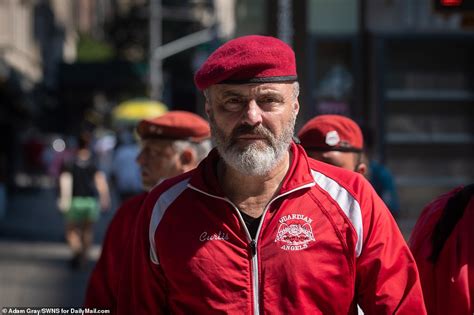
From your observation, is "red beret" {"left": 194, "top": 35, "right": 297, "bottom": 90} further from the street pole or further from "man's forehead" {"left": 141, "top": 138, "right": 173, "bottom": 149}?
the street pole

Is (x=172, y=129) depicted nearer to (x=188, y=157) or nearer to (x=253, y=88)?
(x=188, y=157)

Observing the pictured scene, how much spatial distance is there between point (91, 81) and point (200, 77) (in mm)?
42949

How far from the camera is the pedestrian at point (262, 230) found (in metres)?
3.12

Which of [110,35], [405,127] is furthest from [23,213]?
[110,35]

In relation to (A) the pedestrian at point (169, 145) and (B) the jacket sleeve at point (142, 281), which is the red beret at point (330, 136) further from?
(B) the jacket sleeve at point (142, 281)

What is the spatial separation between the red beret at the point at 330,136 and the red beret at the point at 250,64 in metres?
1.37

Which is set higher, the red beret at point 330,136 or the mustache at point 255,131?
the mustache at point 255,131

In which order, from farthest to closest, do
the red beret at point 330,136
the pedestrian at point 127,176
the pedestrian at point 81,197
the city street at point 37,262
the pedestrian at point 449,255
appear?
the pedestrian at point 127,176
the pedestrian at point 81,197
the city street at point 37,262
the red beret at point 330,136
the pedestrian at point 449,255

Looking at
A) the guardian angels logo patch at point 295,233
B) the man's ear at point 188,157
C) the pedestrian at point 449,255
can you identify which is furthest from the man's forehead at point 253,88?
the man's ear at point 188,157

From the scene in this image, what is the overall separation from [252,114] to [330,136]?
1.49 metres

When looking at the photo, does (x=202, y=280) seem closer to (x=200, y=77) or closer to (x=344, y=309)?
(x=344, y=309)

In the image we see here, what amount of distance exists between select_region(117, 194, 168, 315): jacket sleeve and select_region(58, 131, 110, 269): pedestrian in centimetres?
977

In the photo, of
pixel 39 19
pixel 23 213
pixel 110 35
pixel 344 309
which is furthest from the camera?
pixel 110 35

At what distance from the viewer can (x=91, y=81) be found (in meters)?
45.6
